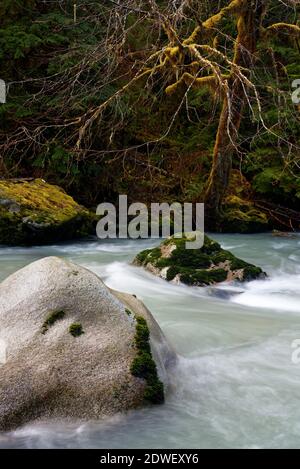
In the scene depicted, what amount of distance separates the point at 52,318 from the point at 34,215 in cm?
586

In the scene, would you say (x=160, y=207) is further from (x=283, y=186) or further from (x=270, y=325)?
(x=270, y=325)

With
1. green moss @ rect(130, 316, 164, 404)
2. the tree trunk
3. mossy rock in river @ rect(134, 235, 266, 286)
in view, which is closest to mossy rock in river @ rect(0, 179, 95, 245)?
mossy rock in river @ rect(134, 235, 266, 286)

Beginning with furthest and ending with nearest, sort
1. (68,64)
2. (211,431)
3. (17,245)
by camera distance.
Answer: (68,64)
(17,245)
(211,431)

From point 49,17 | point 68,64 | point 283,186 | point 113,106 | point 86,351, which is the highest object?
point 49,17

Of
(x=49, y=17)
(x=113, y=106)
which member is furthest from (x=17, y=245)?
(x=49, y=17)

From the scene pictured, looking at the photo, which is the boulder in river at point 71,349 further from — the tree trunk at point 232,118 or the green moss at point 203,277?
the tree trunk at point 232,118

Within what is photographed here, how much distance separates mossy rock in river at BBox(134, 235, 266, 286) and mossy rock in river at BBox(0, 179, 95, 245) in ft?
7.88

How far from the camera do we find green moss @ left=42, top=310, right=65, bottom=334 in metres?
3.97

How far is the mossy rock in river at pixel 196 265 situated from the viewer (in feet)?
24.0

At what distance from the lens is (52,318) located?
13.2 ft

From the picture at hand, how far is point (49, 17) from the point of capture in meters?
11.6

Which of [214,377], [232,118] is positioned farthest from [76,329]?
[232,118]

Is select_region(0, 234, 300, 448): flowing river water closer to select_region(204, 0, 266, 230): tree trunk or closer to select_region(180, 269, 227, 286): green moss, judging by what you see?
select_region(180, 269, 227, 286): green moss

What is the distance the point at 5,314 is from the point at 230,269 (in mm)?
4084
